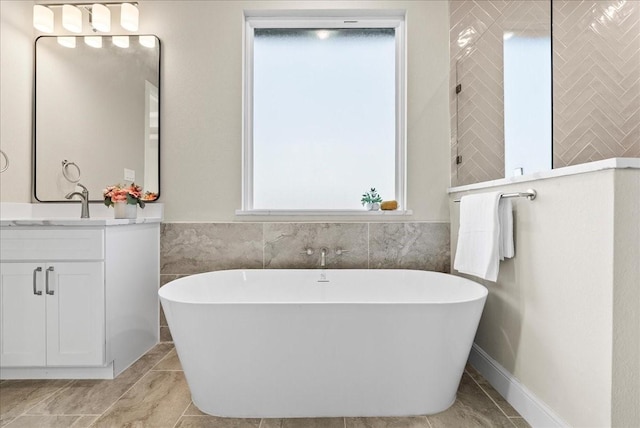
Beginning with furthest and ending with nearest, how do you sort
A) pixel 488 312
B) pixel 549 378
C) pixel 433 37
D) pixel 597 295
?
pixel 433 37 → pixel 488 312 → pixel 549 378 → pixel 597 295

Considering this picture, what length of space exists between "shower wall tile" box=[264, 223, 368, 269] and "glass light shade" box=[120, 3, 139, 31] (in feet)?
5.45

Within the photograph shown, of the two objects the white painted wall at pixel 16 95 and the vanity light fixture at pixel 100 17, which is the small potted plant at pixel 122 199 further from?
the vanity light fixture at pixel 100 17

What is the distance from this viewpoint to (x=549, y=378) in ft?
4.58

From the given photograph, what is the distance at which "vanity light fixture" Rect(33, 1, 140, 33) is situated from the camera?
236 cm

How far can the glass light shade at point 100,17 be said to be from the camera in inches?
93.4

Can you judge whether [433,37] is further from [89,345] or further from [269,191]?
[89,345]

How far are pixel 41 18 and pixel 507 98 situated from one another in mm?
3144

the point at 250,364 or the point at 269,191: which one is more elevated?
the point at 269,191

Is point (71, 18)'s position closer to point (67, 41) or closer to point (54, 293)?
point (67, 41)

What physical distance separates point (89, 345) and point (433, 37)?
285 centimetres

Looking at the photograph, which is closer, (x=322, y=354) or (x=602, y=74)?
(x=322, y=354)

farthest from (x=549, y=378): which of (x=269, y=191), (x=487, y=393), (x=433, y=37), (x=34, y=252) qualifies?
(x=34, y=252)

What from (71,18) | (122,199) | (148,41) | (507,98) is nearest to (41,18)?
(71,18)

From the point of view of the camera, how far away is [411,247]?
2.41m
